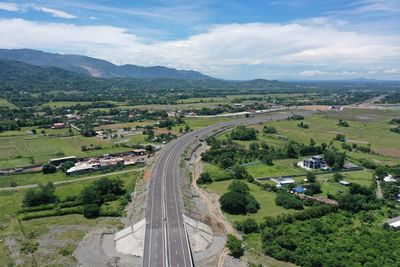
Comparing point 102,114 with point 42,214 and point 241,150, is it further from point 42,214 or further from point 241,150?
point 42,214

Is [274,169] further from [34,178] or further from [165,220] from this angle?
[34,178]

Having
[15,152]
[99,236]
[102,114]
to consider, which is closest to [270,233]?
[99,236]

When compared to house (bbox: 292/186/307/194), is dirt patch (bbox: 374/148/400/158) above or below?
above

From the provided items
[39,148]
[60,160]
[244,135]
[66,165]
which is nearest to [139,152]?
[60,160]

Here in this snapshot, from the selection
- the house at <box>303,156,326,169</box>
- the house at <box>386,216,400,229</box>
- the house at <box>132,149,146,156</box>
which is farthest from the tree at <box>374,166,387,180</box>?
the house at <box>132,149,146,156</box>

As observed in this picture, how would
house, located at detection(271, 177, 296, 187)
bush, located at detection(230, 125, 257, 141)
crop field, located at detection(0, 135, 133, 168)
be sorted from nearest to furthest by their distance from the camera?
house, located at detection(271, 177, 296, 187), crop field, located at detection(0, 135, 133, 168), bush, located at detection(230, 125, 257, 141)

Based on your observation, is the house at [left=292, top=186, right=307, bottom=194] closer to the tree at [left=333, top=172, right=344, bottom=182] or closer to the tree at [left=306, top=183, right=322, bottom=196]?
the tree at [left=306, top=183, right=322, bottom=196]

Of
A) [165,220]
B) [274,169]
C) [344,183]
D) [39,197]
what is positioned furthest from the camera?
[274,169]
